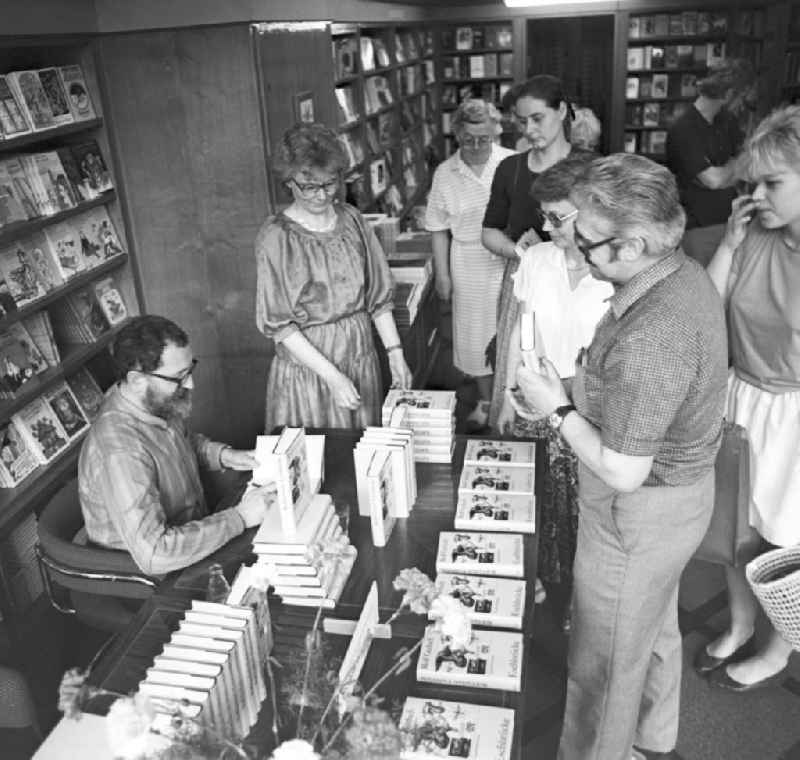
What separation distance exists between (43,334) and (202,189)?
101cm

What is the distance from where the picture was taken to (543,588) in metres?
3.37

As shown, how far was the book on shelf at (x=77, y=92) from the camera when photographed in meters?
3.69

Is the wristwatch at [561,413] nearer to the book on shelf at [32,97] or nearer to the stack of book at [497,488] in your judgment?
the stack of book at [497,488]

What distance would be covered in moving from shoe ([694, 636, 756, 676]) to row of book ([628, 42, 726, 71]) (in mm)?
7795

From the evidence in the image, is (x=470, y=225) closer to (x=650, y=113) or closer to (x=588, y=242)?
(x=588, y=242)

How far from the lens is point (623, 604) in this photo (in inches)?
81.7

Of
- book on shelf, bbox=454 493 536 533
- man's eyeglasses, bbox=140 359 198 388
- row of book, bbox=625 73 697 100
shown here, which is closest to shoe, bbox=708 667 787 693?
book on shelf, bbox=454 493 536 533

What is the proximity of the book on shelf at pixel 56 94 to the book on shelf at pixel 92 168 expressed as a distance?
178 millimetres

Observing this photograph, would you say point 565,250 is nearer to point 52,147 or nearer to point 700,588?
point 700,588

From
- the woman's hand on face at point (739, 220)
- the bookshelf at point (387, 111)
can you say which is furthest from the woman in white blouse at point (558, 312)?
the bookshelf at point (387, 111)

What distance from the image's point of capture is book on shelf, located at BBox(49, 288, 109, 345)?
13.0 feet

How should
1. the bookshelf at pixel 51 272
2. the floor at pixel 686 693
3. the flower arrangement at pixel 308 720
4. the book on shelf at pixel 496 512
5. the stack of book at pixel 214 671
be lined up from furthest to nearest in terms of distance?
the bookshelf at pixel 51 272 → the floor at pixel 686 693 → the book on shelf at pixel 496 512 → the stack of book at pixel 214 671 → the flower arrangement at pixel 308 720

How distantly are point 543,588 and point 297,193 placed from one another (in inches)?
74.4

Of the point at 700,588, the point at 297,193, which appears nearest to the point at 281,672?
the point at 297,193
